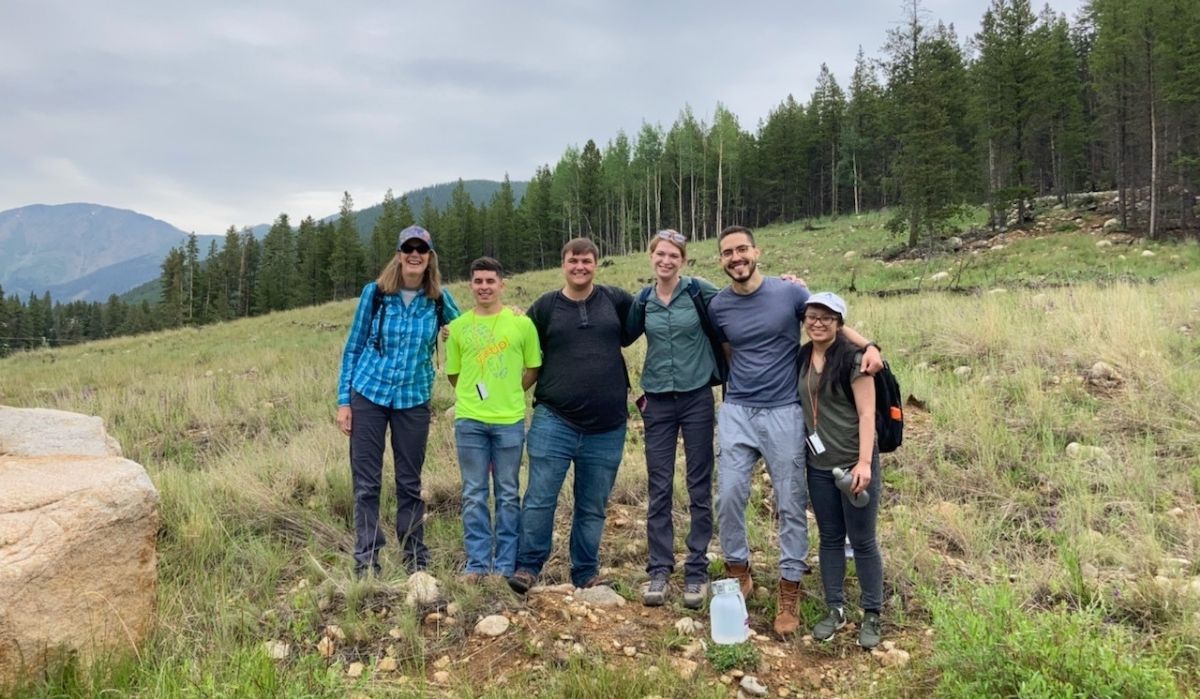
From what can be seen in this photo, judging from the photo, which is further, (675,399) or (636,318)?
(636,318)

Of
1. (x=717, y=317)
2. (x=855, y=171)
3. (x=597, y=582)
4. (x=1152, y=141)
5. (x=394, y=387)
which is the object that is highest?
(x=855, y=171)

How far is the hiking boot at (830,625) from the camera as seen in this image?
324cm

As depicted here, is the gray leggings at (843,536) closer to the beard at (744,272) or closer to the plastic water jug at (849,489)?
the plastic water jug at (849,489)

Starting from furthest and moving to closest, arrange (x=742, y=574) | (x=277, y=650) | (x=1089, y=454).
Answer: (x=1089, y=454), (x=742, y=574), (x=277, y=650)

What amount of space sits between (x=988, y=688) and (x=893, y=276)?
17716mm

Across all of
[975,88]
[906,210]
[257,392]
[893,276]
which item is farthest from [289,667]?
[975,88]

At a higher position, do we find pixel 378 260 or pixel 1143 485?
pixel 378 260

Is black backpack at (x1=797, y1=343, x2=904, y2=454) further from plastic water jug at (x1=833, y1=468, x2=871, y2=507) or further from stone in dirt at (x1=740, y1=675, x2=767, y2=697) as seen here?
stone in dirt at (x1=740, y1=675, x2=767, y2=697)

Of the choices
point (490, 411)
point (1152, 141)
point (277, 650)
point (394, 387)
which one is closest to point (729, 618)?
point (490, 411)

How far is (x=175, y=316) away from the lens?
6294 cm

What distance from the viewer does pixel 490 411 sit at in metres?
3.87

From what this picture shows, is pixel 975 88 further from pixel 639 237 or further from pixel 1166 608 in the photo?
pixel 1166 608

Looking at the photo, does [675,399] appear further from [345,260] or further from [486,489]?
[345,260]

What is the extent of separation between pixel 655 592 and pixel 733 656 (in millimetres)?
705
